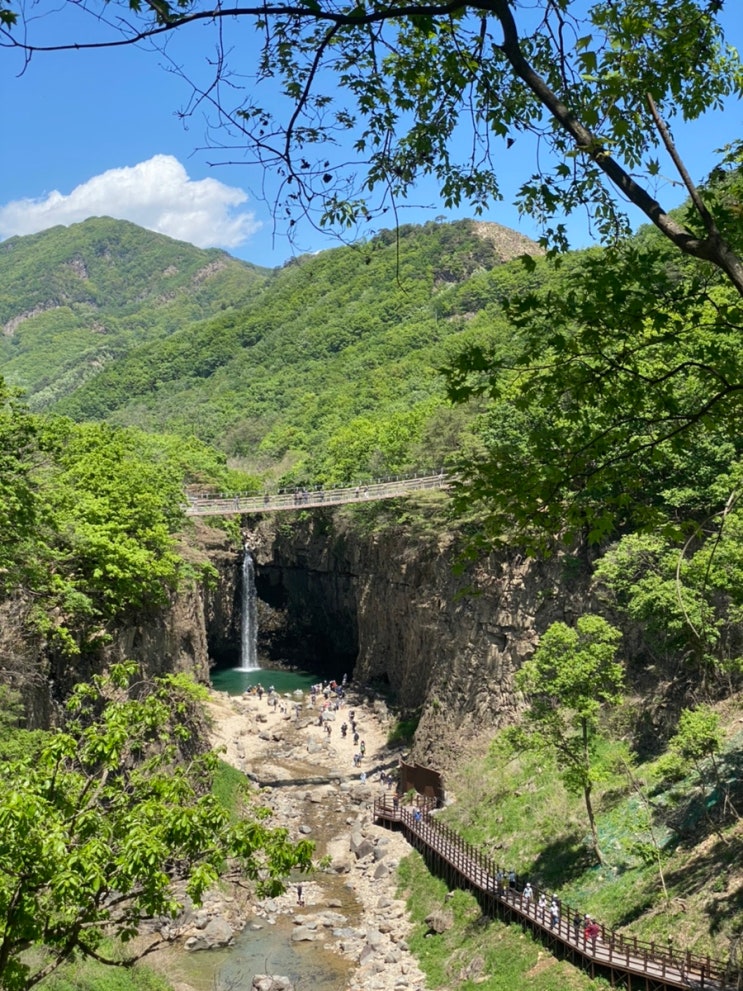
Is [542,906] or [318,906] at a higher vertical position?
[542,906]

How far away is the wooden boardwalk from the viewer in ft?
51.2

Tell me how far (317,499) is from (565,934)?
103ft

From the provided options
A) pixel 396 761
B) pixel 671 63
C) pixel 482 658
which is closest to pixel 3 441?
pixel 671 63

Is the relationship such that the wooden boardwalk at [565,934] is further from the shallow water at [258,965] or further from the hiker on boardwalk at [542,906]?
the shallow water at [258,965]

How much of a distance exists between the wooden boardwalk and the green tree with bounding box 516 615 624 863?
90.9 inches

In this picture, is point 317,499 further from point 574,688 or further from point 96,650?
point 574,688

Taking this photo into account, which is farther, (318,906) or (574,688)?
(318,906)

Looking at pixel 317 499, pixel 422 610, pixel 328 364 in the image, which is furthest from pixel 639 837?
pixel 328 364

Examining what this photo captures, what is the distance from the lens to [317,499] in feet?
159

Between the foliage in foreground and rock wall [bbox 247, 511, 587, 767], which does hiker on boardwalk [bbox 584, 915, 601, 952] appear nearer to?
the foliage in foreground

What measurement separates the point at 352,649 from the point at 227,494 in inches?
480

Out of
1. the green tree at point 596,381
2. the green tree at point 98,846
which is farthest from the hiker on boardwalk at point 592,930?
the green tree at point 596,381

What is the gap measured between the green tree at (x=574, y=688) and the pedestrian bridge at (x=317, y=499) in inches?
646

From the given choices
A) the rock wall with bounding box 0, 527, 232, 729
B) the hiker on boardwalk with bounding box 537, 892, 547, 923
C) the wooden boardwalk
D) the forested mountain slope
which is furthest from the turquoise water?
the hiker on boardwalk with bounding box 537, 892, 547, 923
